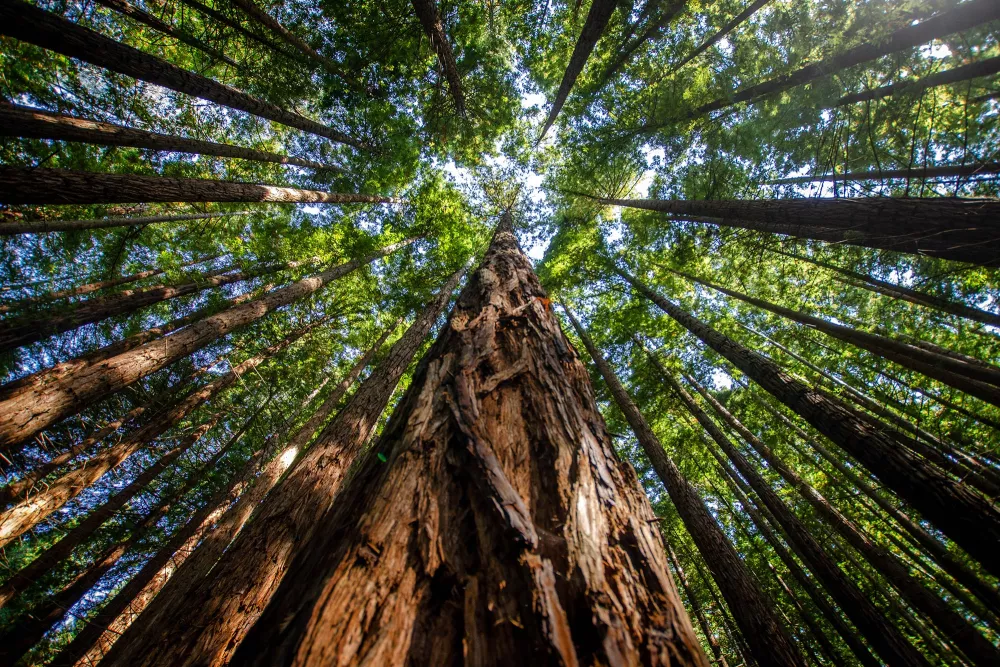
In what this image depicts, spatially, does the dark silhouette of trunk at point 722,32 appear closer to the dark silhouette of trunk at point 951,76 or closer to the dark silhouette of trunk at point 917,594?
the dark silhouette of trunk at point 951,76

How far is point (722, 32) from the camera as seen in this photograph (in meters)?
6.72

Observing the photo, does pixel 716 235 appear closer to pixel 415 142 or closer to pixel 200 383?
pixel 415 142

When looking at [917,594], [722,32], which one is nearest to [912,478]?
[917,594]

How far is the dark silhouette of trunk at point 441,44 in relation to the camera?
6.12 meters

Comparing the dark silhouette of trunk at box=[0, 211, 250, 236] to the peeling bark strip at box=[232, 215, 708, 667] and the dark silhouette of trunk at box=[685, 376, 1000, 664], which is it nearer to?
the peeling bark strip at box=[232, 215, 708, 667]

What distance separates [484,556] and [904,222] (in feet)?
15.3

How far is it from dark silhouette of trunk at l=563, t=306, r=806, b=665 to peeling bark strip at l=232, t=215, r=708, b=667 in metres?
3.82

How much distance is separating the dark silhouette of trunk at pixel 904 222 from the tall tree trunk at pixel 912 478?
1.59 meters

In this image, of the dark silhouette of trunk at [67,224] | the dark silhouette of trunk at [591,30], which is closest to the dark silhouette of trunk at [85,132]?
the dark silhouette of trunk at [67,224]

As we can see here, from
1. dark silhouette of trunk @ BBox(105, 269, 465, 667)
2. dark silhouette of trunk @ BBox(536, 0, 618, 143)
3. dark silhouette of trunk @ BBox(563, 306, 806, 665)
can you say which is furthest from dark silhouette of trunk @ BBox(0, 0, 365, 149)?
dark silhouette of trunk @ BBox(563, 306, 806, 665)

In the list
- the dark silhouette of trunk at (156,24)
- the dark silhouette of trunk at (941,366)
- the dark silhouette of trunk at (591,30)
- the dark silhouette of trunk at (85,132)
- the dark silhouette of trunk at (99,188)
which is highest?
the dark silhouette of trunk at (591,30)

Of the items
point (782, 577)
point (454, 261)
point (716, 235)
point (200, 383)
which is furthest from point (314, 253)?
point (782, 577)

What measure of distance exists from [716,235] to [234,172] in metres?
12.4

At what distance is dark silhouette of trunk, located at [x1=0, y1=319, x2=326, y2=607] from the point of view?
5934mm
